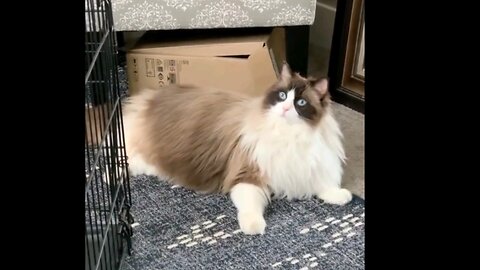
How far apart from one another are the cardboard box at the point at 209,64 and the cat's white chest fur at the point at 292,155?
370 mm

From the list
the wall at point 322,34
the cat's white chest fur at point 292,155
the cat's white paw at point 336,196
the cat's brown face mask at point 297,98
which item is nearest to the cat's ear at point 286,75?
the cat's brown face mask at point 297,98

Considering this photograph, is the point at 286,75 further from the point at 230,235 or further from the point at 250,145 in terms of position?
the point at 230,235

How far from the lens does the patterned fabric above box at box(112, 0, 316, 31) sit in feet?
6.63

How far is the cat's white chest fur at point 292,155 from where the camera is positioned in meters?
1.71

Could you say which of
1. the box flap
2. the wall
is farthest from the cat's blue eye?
the wall

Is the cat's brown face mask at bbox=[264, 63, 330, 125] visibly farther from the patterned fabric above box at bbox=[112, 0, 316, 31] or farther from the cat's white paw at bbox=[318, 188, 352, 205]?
the patterned fabric above box at bbox=[112, 0, 316, 31]

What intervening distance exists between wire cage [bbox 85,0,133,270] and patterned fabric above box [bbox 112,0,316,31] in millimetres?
650

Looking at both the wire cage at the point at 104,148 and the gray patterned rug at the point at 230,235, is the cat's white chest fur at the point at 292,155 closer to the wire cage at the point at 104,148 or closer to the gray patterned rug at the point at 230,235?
the gray patterned rug at the point at 230,235

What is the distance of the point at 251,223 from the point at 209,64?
650mm

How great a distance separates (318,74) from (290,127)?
0.88m

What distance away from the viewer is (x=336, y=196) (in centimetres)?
175

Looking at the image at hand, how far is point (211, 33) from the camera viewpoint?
7.23 feet
